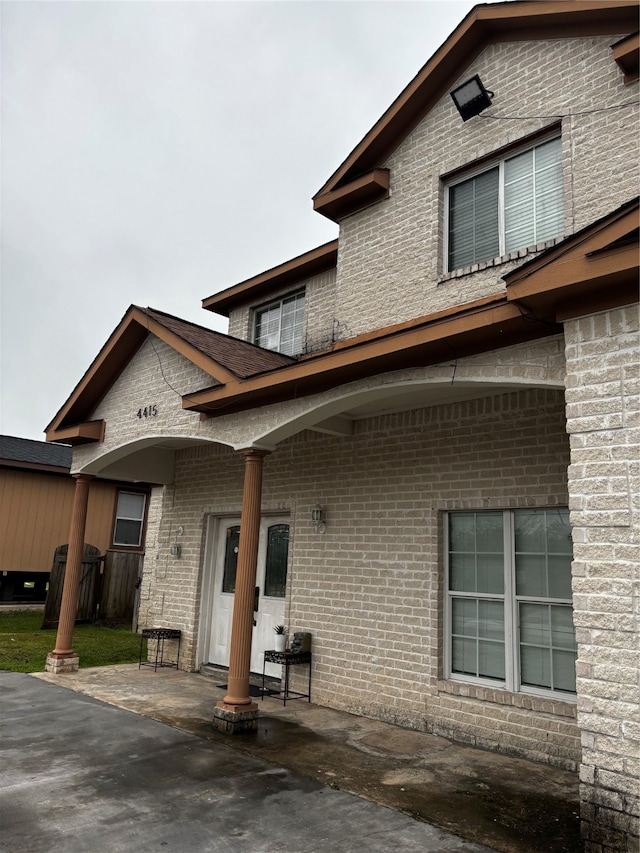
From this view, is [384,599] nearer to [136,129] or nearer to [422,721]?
[422,721]

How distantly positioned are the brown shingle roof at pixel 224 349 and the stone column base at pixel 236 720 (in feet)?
11.6

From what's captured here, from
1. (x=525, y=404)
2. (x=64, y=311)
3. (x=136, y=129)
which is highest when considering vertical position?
(x=64, y=311)

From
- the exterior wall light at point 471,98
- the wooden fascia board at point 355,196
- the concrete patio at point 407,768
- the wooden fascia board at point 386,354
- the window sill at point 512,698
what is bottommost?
the concrete patio at point 407,768

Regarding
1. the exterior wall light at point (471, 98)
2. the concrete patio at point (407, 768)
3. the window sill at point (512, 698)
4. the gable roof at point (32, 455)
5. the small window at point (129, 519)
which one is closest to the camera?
the concrete patio at point (407, 768)

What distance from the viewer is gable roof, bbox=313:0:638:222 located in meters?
6.32

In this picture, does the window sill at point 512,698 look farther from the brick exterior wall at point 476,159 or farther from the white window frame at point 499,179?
the white window frame at point 499,179

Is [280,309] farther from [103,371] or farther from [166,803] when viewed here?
[166,803]

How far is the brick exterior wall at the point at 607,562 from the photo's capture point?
11.7ft

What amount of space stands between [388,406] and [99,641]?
8733mm

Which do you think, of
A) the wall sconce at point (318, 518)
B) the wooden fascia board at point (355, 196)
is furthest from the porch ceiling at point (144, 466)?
the wooden fascia board at point (355, 196)

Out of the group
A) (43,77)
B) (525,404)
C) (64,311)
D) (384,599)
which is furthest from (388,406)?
(64,311)

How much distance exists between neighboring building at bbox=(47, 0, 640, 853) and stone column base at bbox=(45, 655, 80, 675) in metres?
2.75

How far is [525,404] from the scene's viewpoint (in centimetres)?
652

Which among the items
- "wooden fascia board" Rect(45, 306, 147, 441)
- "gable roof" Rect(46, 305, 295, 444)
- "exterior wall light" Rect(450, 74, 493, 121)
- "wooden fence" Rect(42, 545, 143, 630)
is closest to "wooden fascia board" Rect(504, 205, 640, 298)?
"gable roof" Rect(46, 305, 295, 444)
